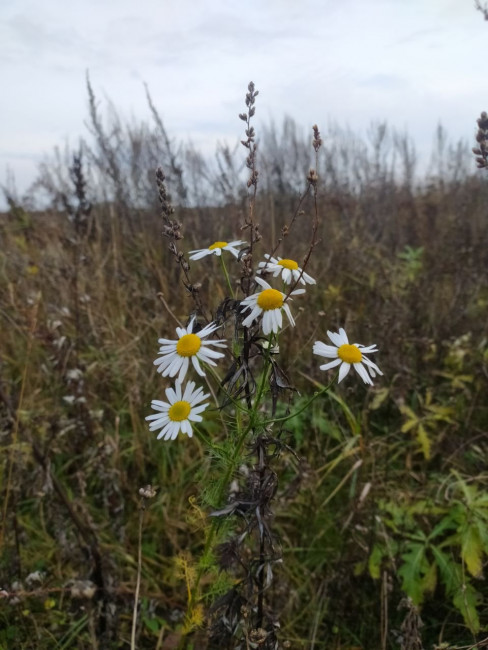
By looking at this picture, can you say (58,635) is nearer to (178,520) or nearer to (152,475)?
(178,520)

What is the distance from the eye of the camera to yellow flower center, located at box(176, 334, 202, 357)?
0.91m

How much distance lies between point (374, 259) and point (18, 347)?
2.39 m

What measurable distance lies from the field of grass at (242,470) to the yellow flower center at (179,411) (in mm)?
133

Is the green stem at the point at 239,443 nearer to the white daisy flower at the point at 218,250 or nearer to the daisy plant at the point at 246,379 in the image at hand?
the daisy plant at the point at 246,379

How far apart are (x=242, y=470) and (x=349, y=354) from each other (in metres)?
0.52

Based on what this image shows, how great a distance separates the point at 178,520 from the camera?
182 cm

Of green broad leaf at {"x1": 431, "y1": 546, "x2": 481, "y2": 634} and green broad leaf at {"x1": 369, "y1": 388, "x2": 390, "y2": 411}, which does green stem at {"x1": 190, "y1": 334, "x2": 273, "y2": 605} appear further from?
green broad leaf at {"x1": 369, "y1": 388, "x2": 390, "y2": 411}

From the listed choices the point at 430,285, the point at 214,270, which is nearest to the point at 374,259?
the point at 430,285

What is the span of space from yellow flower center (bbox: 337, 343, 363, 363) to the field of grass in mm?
115

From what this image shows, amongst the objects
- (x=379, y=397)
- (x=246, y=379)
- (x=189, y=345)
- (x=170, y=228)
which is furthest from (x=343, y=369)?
(x=379, y=397)

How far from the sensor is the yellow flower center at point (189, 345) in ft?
2.98

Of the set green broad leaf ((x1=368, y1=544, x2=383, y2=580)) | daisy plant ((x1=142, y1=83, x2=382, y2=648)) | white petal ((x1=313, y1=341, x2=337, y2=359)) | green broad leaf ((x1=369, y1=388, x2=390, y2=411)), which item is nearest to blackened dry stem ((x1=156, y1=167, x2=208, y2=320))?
daisy plant ((x1=142, y1=83, x2=382, y2=648))

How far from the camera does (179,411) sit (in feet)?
3.16

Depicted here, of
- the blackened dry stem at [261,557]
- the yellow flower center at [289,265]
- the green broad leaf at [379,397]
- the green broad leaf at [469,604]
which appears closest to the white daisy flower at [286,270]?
the yellow flower center at [289,265]
